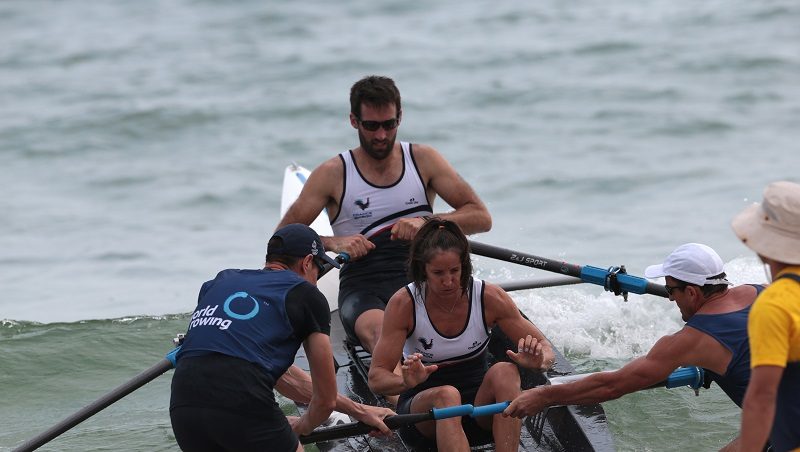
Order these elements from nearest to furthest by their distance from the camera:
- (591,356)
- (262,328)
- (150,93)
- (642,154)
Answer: (262,328)
(591,356)
(642,154)
(150,93)

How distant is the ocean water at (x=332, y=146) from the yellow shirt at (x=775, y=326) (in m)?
3.32

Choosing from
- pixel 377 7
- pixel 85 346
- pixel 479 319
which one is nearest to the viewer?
pixel 479 319

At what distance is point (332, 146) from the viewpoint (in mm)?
15500

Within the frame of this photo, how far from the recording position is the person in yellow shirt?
3326 millimetres

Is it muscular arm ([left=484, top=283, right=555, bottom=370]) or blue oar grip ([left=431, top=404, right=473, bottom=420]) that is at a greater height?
muscular arm ([left=484, top=283, right=555, bottom=370])

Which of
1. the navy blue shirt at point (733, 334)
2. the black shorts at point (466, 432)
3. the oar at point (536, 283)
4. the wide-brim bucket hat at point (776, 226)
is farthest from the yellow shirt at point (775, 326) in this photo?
the oar at point (536, 283)

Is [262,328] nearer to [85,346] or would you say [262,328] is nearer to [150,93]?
[85,346]

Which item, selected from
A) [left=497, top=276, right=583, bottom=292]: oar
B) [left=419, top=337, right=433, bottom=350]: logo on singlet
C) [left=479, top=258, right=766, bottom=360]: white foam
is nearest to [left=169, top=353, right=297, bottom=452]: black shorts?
[left=419, top=337, right=433, bottom=350]: logo on singlet

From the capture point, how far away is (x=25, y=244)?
12.1 m

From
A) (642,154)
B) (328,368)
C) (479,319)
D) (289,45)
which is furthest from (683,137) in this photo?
(328,368)

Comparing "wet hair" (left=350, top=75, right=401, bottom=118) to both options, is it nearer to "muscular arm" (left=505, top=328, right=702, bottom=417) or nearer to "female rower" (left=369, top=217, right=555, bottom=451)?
"female rower" (left=369, top=217, right=555, bottom=451)

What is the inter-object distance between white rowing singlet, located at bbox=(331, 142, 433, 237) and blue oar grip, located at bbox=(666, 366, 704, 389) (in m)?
1.97

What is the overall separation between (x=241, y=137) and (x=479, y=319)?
10.9 metres

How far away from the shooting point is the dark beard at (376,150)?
6.33 meters
